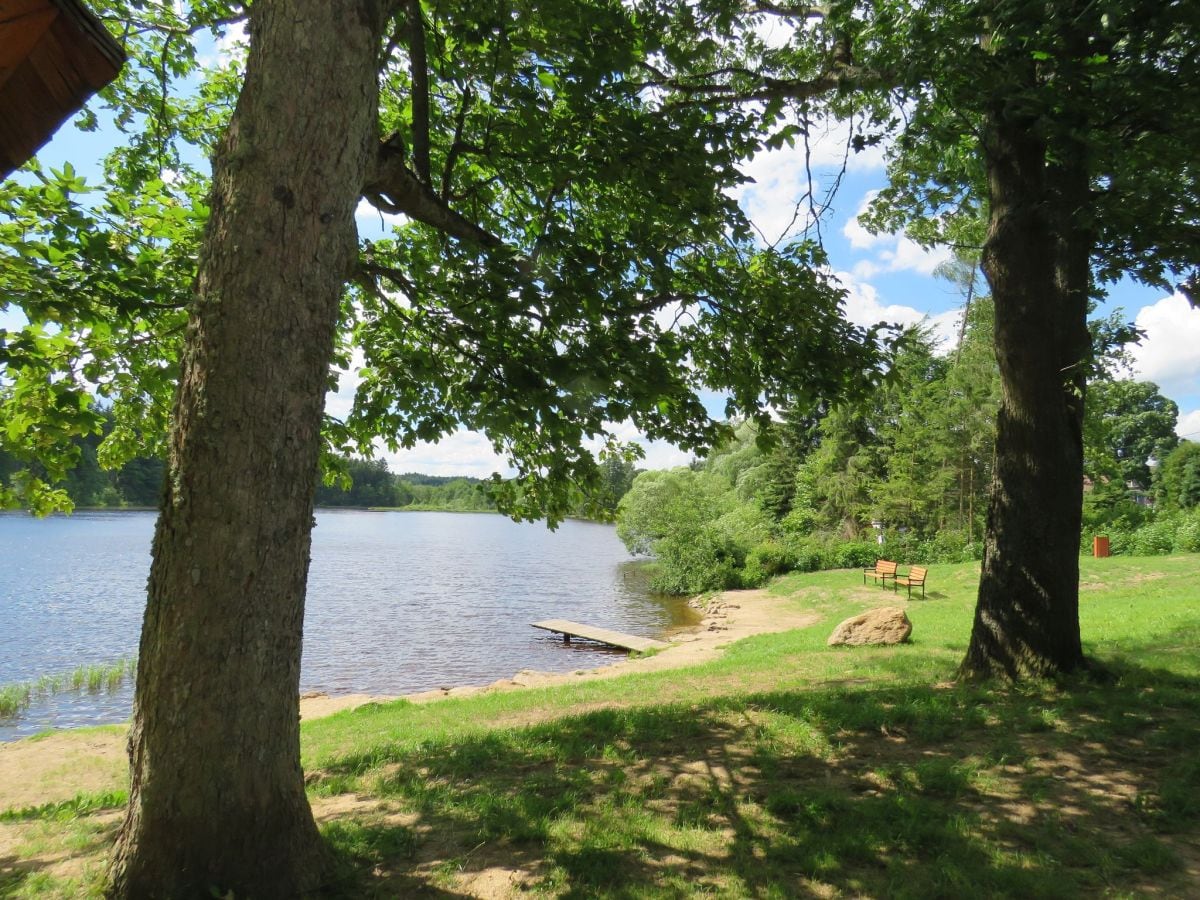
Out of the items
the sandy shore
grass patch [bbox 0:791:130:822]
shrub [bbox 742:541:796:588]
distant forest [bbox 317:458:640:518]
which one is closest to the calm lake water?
the sandy shore

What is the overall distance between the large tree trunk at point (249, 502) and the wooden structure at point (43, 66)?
72.2 inches

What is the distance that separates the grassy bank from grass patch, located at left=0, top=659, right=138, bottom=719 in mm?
10067

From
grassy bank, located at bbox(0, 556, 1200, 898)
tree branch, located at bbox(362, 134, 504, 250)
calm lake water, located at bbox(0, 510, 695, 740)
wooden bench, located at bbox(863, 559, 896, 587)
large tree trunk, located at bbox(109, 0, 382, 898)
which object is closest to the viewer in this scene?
large tree trunk, located at bbox(109, 0, 382, 898)

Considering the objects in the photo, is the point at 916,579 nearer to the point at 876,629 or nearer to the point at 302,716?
the point at 876,629

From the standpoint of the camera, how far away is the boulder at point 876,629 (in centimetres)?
1245

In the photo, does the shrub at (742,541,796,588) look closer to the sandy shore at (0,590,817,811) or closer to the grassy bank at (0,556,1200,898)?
the sandy shore at (0,590,817,811)

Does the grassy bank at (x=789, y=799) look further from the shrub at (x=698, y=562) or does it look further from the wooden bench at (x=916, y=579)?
the shrub at (x=698, y=562)

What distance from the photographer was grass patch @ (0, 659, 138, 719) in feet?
46.1

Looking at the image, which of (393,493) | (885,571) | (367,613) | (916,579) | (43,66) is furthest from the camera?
(393,493)

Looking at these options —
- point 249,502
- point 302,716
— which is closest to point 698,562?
point 302,716

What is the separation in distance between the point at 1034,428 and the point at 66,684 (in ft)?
60.9

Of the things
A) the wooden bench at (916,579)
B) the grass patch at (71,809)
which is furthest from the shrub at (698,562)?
the grass patch at (71,809)

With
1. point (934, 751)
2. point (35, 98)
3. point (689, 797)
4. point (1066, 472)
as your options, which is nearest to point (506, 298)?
point (689, 797)

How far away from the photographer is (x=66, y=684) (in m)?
15.5
